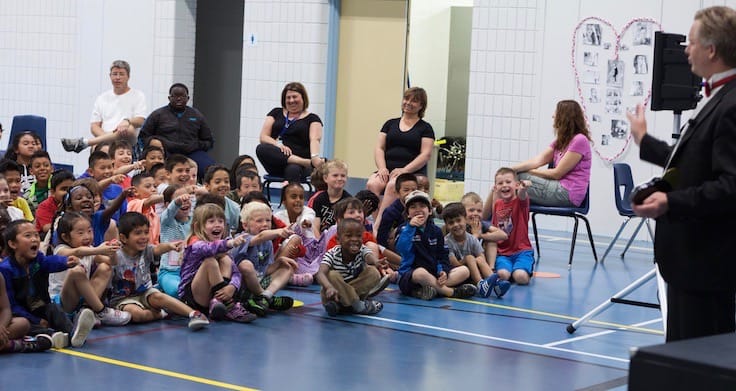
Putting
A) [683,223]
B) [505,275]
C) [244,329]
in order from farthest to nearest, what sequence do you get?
[505,275] < [244,329] < [683,223]

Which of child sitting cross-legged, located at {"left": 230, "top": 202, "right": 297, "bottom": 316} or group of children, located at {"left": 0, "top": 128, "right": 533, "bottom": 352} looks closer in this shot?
group of children, located at {"left": 0, "top": 128, "right": 533, "bottom": 352}

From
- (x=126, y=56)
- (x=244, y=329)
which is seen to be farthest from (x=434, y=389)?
(x=126, y=56)

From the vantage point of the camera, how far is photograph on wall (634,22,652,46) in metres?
10.6

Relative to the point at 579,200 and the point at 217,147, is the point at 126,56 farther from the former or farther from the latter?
the point at 579,200

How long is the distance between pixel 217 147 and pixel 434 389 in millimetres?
10471

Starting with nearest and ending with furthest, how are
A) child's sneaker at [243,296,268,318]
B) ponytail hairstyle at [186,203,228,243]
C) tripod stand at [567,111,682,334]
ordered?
1. tripod stand at [567,111,682,334]
2. ponytail hairstyle at [186,203,228,243]
3. child's sneaker at [243,296,268,318]

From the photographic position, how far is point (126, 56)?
14094 millimetres

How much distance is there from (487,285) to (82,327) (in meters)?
3.03

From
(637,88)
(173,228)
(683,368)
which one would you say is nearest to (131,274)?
(173,228)

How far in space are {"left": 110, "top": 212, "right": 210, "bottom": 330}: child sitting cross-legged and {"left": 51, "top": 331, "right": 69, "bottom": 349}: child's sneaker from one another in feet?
2.20

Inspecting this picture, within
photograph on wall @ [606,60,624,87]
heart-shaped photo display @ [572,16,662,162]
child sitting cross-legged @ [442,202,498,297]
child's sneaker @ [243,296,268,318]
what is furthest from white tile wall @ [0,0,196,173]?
child's sneaker @ [243,296,268,318]

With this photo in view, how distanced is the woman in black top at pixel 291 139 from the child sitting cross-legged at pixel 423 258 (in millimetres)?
2461

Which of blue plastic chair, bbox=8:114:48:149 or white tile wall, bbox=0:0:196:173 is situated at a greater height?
white tile wall, bbox=0:0:196:173

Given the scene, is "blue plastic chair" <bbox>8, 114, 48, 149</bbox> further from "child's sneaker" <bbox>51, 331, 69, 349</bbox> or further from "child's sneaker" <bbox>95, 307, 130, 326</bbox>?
"child's sneaker" <bbox>51, 331, 69, 349</bbox>
